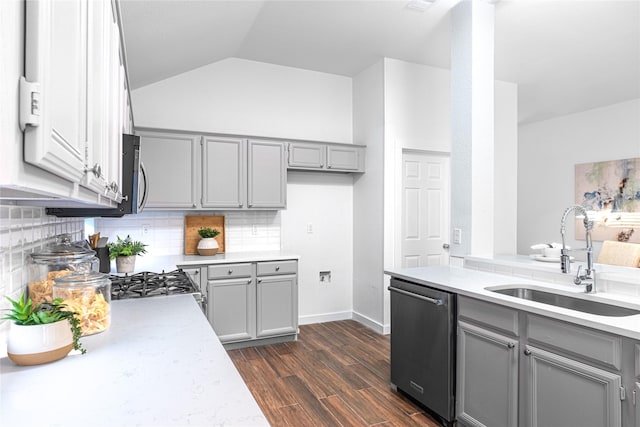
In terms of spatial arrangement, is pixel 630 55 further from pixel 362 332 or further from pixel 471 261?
pixel 362 332

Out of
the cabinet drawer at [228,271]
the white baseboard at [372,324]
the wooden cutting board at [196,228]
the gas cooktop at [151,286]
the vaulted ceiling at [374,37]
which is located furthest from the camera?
the white baseboard at [372,324]

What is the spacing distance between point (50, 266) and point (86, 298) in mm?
353

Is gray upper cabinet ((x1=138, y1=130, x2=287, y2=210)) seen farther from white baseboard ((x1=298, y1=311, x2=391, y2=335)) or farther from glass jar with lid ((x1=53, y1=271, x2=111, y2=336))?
glass jar with lid ((x1=53, y1=271, x2=111, y2=336))

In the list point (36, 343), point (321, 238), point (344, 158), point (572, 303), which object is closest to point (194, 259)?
point (321, 238)

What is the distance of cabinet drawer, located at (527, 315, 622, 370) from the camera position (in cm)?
A: 156

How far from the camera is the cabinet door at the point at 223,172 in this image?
3877 millimetres

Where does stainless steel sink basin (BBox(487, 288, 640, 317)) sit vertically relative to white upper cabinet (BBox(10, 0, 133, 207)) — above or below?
below

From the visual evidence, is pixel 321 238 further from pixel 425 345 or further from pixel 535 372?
pixel 535 372

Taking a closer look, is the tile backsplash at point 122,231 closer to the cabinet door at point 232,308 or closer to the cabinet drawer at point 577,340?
the cabinet door at point 232,308

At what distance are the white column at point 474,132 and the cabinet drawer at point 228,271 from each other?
195cm

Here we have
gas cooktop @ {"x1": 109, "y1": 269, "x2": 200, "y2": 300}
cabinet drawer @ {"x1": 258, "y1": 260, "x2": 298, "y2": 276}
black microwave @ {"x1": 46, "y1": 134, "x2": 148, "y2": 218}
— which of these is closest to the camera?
black microwave @ {"x1": 46, "y1": 134, "x2": 148, "y2": 218}

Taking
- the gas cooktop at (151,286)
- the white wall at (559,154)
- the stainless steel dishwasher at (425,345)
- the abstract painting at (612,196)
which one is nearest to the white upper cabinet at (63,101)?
the gas cooktop at (151,286)

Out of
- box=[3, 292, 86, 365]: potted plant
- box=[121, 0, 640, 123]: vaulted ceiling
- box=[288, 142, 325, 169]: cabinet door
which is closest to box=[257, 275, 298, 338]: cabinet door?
box=[288, 142, 325, 169]: cabinet door

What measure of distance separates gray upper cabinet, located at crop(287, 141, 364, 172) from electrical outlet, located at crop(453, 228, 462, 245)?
172 cm
